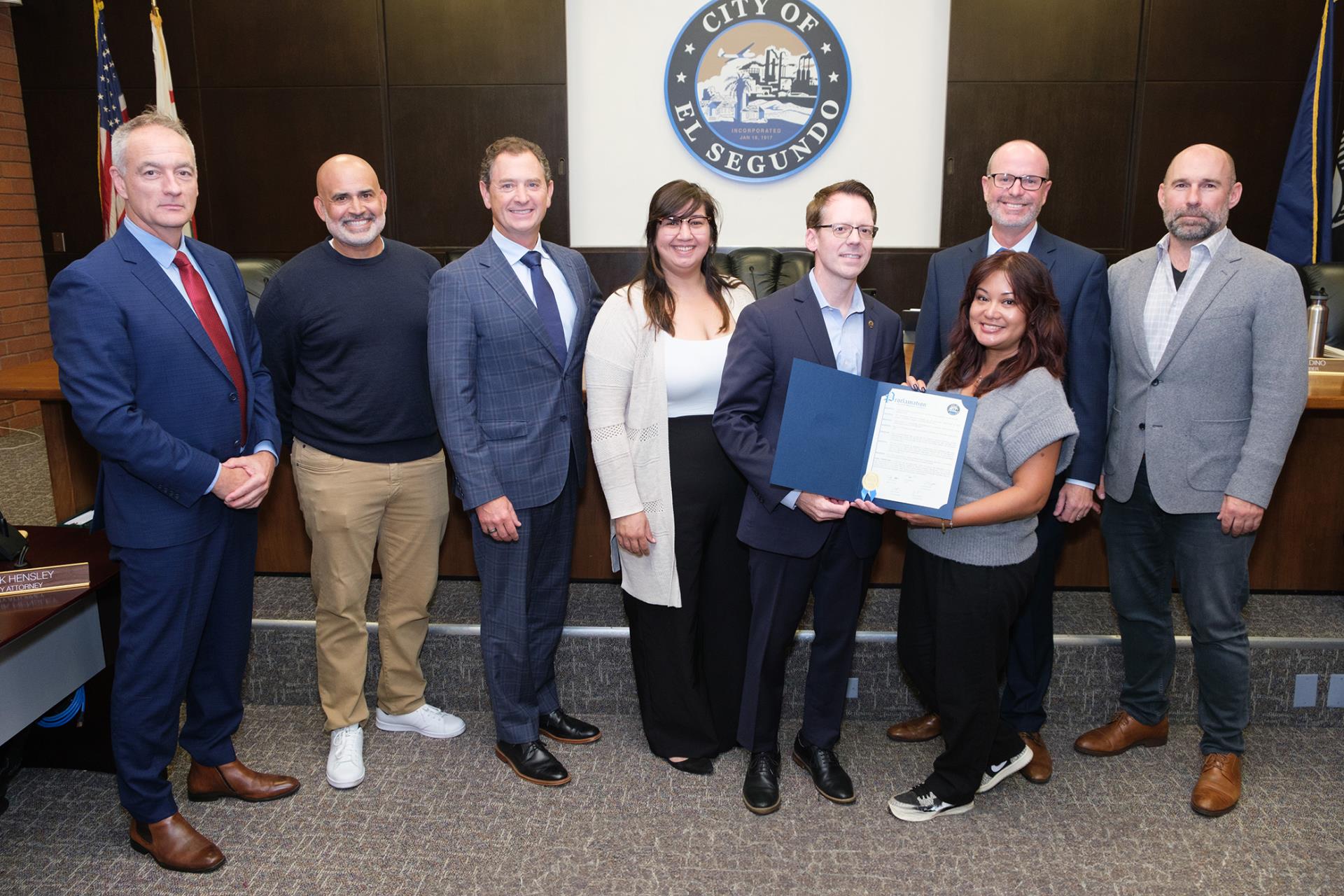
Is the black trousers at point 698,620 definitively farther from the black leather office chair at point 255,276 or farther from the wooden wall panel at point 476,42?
the wooden wall panel at point 476,42

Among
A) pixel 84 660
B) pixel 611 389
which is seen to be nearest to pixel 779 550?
pixel 611 389

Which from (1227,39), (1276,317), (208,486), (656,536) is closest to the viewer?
(208,486)

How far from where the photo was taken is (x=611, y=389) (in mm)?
2158

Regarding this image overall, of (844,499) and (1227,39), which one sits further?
(1227,39)

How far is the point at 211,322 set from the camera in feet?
6.63

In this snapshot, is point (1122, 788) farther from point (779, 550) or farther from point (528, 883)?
point (528, 883)

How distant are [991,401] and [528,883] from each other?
1.42 metres

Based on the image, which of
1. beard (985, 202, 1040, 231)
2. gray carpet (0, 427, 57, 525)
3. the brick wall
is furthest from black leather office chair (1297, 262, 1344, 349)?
the brick wall

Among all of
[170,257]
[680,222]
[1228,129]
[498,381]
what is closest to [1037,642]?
[680,222]

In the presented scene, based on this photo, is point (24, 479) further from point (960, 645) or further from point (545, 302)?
point (960, 645)

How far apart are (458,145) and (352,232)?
11.5 ft

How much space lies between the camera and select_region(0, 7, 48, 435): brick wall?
5.47 meters

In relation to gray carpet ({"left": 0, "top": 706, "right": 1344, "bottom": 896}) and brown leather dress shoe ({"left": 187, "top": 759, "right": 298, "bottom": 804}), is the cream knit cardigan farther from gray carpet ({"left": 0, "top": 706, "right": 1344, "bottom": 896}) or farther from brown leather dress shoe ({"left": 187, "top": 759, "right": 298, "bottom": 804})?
brown leather dress shoe ({"left": 187, "top": 759, "right": 298, "bottom": 804})

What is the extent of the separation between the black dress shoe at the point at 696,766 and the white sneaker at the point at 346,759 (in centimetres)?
81
